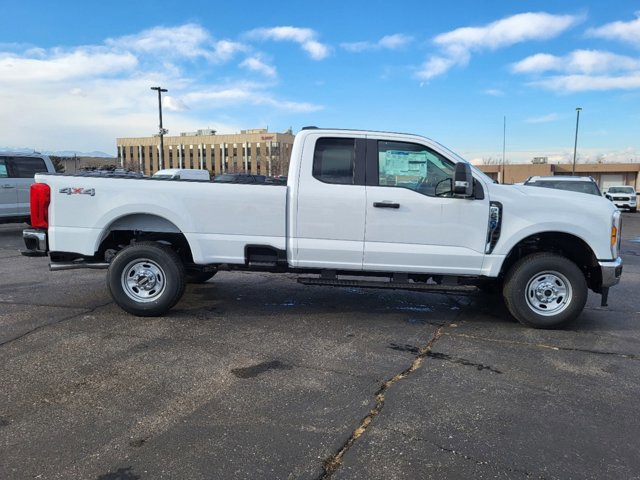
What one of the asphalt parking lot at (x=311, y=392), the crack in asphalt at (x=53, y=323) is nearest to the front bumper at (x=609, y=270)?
the asphalt parking lot at (x=311, y=392)

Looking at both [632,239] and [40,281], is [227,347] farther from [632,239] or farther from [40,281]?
[632,239]

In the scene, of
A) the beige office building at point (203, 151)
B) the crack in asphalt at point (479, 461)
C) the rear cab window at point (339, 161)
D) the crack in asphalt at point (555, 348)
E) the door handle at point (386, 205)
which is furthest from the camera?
the beige office building at point (203, 151)

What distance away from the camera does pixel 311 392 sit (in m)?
4.12

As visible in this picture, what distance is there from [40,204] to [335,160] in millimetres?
3426

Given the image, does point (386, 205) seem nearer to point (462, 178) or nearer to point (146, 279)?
point (462, 178)

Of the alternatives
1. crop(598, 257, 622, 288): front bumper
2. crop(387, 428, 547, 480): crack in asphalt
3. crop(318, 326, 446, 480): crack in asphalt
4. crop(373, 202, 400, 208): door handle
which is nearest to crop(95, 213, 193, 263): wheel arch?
crop(373, 202, 400, 208): door handle

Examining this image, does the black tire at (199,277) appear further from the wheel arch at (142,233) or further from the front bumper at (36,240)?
the front bumper at (36,240)

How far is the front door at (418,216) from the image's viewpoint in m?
5.75

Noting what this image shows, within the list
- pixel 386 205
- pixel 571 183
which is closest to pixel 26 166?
pixel 386 205

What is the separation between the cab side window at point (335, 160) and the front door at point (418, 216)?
213 mm

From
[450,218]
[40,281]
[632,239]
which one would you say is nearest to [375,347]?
[450,218]

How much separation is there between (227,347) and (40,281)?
4.74 metres

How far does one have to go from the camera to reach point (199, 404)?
388 centimetres

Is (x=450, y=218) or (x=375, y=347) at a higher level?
(x=450, y=218)
